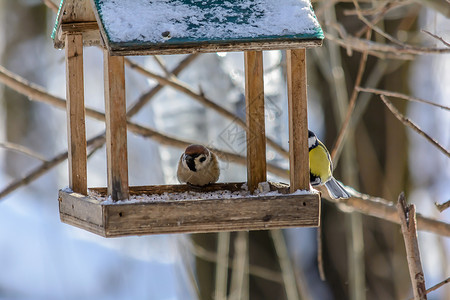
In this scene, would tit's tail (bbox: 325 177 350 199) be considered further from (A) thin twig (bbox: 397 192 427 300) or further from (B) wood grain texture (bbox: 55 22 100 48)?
(B) wood grain texture (bbox: 55 22 100 48)

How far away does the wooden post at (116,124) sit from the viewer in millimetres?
2322

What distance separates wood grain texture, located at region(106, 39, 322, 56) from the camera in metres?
2.14

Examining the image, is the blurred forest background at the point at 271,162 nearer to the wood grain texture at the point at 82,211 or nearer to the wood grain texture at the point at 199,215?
the wood grain texture at the point at 82,211

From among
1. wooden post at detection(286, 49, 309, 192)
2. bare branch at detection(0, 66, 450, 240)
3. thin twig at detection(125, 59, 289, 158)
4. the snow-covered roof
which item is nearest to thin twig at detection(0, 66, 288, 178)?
bare branch at detection(0, 66, 450, 240)

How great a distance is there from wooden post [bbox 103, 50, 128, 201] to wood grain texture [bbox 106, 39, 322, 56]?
0.16 meters

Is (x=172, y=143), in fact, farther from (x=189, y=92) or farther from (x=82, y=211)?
(x=82, y=211)

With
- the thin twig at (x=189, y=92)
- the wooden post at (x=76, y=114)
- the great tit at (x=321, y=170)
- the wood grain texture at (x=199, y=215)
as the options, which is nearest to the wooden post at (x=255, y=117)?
the great tit at (x=321, y=170)

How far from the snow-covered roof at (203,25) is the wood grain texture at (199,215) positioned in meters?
0.54

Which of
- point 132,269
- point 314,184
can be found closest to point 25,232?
point 132,269

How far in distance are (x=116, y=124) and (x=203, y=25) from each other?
477 millimetres

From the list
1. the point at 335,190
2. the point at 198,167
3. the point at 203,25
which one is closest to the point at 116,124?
the point at 203,25

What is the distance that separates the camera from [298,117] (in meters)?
2.44

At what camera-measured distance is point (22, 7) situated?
376 inches

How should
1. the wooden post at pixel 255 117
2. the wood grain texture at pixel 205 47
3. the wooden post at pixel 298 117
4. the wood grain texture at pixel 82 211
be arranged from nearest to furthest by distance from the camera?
the wood grain texture at pixel 205 47 → the wood grain texture at pixel 82 211 → the wooden post at pixel 298 117 → the wooden post at pixel 255 117
